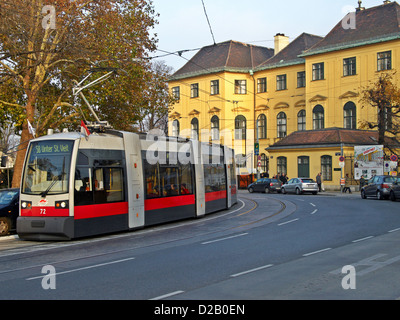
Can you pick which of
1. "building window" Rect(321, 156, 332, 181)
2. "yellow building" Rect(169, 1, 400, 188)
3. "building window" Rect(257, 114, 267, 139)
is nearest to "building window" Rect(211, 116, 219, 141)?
"yellow building" Rect(169, 1, 400, 188)

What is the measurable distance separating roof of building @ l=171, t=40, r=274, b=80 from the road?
163 feet

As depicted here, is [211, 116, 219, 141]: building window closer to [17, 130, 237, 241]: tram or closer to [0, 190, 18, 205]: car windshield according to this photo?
[17, 130, 237, 241]: tram

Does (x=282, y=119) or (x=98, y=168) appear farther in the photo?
(x=282, y=119)

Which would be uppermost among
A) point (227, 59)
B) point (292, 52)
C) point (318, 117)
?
point (292, 52)

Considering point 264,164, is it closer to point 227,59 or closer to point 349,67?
point 227,59

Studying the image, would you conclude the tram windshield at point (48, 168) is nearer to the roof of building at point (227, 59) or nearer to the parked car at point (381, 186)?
the parked car at point (381, 186)

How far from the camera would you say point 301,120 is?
61.4 meters

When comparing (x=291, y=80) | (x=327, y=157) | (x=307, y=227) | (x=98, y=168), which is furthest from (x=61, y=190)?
(x=291, y=80)

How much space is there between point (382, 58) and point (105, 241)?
44.3m

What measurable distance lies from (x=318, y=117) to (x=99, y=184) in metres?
46.6

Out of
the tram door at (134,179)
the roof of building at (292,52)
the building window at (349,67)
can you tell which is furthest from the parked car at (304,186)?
the tram door at (134,179)

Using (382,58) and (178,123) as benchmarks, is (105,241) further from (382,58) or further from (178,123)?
(178,123)

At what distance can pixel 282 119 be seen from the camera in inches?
2499

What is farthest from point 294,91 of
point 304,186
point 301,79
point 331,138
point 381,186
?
point 381,186
